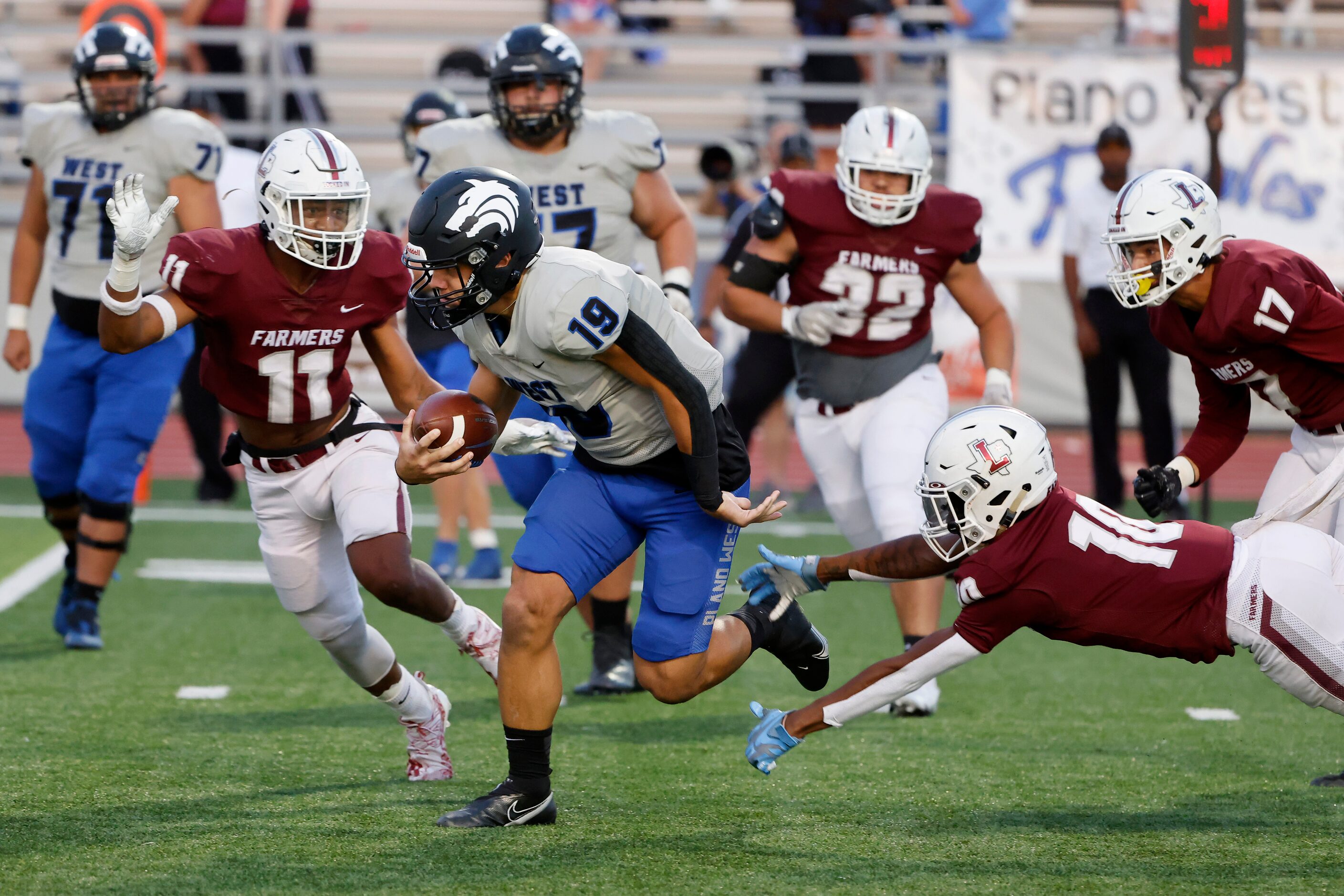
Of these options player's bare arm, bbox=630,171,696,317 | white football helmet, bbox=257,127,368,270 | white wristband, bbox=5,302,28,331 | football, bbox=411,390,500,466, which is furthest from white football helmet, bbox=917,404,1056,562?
white wristband, bbox=5,302,28,331

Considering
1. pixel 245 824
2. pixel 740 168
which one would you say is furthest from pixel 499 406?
pixel 740 168

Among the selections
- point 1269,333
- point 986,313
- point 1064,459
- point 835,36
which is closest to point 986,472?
point 1269,333

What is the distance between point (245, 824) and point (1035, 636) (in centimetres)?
379

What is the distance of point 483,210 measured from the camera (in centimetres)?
359

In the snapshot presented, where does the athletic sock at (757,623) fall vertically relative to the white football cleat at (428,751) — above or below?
above

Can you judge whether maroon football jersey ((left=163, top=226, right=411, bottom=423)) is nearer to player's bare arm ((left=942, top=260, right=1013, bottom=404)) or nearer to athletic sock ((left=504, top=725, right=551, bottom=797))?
athletic sock ((left=504, top=725, right=551, bottom=797))

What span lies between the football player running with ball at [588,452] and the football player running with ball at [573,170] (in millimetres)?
1294

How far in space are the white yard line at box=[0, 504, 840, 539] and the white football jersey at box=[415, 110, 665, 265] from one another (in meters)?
3.23

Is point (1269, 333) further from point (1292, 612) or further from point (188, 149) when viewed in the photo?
point (188, 149)

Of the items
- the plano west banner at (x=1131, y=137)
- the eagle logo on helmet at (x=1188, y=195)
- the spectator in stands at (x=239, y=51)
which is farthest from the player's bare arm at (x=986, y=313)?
the spectator in stands at (x=239, y=51)

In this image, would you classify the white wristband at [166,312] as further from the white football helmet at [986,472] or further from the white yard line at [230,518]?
the white yard line at [230,518]

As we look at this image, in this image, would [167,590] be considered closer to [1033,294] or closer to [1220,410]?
[1220,410]

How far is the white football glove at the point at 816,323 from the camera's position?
526cm

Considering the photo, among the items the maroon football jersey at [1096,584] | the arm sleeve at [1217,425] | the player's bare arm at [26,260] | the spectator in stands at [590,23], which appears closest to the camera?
the maroon football jersey at [1096,584]
